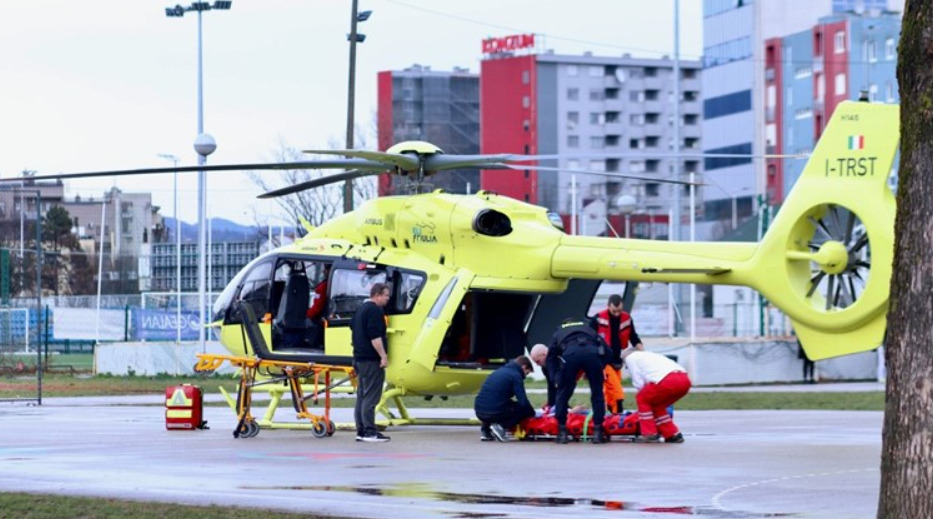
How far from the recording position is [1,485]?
624 inches

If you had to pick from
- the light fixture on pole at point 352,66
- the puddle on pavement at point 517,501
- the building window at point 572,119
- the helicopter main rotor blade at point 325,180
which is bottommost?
the puddle on pavement at point 517,501

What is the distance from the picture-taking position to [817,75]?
429 ft

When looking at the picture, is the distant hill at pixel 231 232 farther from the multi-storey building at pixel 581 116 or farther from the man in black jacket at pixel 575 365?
the multi-storey building at pixel 581 116

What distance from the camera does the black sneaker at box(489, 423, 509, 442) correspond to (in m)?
21.7

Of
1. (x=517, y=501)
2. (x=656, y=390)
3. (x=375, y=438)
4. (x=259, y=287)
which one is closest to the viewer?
(x=517, y=501)

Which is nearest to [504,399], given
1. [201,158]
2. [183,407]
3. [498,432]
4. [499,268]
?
[498,432]

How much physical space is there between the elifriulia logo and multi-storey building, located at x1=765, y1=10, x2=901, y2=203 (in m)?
101

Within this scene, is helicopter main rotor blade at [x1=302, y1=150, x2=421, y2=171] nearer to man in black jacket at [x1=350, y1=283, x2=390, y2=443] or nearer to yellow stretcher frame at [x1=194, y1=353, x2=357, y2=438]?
man in black jacket at [x1=350, y1=283, x2=390, y2=443]

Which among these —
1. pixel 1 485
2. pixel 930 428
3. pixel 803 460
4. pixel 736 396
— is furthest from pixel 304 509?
pixel 736 396

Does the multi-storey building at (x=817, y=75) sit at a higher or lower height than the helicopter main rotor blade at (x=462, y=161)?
higher

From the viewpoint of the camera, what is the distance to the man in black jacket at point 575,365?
2094 cm

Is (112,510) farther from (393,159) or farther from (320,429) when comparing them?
(393,159)

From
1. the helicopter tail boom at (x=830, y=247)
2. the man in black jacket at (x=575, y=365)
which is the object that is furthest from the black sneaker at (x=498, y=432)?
the helicopter tail boom at (x=830, y=247)

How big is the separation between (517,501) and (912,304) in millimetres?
5055
